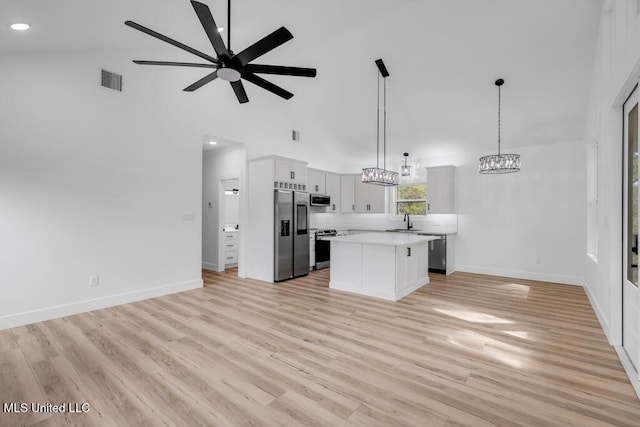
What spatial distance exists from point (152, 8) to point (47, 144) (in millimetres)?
2044

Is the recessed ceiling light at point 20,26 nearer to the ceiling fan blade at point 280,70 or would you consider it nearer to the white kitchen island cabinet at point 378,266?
the ceiling fan blade at point 280,70

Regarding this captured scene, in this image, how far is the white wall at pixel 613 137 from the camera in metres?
2.44

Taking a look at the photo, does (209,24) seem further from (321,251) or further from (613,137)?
(321,251)

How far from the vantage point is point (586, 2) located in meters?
3.56

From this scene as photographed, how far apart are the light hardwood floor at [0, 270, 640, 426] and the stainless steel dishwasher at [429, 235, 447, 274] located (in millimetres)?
2200

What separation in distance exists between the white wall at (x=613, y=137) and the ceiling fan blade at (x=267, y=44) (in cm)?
243

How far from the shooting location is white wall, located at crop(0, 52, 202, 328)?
3.49m

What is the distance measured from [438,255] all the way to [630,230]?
3980 mm

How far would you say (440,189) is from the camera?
6957 mm

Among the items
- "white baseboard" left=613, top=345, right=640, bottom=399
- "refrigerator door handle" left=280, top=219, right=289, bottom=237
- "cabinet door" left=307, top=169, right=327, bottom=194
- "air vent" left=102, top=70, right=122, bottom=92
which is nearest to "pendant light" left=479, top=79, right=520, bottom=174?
"white baseboard" left=613, top=345, right=640, bottom=399

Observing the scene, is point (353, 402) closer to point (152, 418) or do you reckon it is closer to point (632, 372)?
point (152, 418)

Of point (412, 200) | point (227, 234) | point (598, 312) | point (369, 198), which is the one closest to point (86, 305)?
point (227, 234)

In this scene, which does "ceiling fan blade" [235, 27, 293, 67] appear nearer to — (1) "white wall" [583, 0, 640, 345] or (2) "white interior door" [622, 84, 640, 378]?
(1) "white wall" [583, 0, 640, 345]

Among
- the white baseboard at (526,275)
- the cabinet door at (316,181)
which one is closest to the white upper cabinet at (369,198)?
the cabinet door at (316,181)
